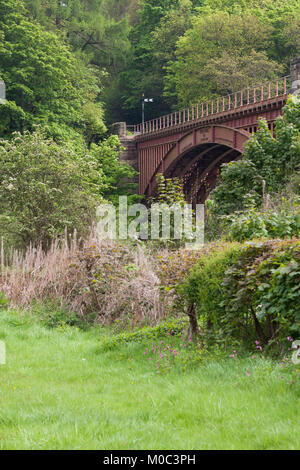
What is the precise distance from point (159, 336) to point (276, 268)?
8.13 ft

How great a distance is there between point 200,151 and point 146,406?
2793 cm

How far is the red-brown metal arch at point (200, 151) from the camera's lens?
2589 centimetres

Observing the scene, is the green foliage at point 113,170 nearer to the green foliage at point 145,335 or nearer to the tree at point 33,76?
the tree at point 33,76

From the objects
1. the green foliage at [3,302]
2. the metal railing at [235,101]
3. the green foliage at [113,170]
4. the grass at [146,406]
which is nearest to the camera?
the grass at [146,406]

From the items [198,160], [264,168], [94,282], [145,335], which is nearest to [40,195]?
[264,168]

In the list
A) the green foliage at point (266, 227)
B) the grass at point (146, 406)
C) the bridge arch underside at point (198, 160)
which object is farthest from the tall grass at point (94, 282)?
the bridge arch underside at point (198, 160)

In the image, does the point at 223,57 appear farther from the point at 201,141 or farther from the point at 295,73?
the point at 295,73

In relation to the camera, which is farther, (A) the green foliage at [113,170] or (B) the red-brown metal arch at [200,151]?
(A) the green foliage at [113,170]

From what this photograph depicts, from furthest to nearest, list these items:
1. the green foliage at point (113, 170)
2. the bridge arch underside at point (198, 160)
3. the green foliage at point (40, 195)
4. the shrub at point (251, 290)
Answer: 1. the green foliage at point (113, 170)
2. the bridge arch underside at point (198, 160)
3. the green foliage at point (40, 195)
4. the shrub at point (251, 290)

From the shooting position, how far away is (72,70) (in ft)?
106

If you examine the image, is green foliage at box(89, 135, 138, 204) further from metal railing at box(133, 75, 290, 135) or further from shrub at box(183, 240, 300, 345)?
shrub at box(183, 240, 300, 345)

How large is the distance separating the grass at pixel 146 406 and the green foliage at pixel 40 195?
36.3ft

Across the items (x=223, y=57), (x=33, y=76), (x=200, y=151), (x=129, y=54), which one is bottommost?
(x=200, y=151)

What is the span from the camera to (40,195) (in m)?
17.5
